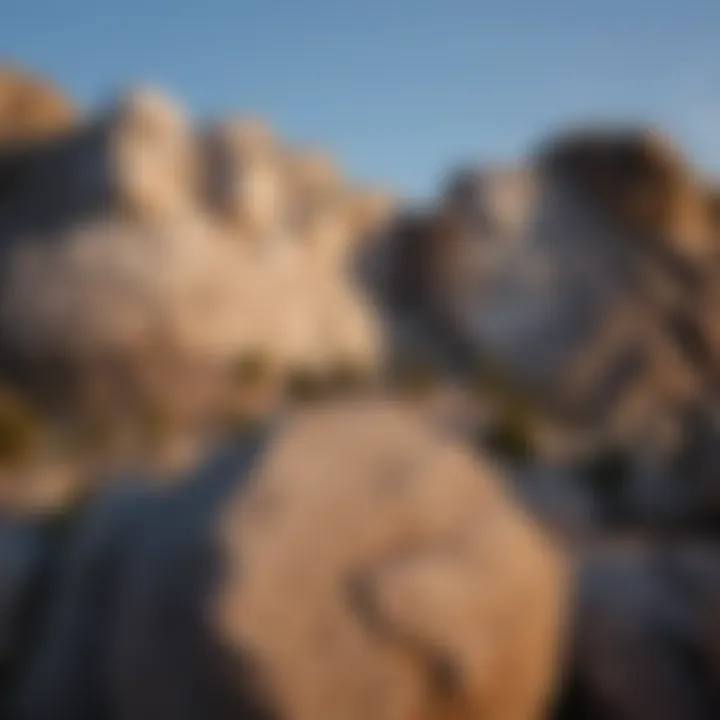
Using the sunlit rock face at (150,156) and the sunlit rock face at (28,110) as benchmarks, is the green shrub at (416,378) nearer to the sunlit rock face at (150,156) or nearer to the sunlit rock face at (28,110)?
the sunlit rock face at (150,156)

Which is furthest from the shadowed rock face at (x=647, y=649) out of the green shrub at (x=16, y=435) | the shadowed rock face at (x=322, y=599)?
the green shrub at (x=16, y=435)

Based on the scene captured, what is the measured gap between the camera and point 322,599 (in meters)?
3.24

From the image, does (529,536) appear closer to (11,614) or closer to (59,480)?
(11,614)

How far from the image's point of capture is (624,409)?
16562 millimetres

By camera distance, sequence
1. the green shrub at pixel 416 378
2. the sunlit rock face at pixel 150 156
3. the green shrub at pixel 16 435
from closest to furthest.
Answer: the green shrub at pixel 16 435 → the green shrub at pixel 416 378 → the sunlit rock face at pixel 150 156

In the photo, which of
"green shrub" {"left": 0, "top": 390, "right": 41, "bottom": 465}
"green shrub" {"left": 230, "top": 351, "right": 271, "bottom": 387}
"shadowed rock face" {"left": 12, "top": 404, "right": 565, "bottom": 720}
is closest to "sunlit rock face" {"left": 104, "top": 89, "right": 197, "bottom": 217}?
"green shrub" {"left": 230, "top": 351, "right": 271, "bottom": 387}

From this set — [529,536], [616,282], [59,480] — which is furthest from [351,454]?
[616,282]

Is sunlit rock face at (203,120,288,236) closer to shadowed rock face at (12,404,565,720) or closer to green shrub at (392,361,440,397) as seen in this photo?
green shrub at (392,361,440,397)

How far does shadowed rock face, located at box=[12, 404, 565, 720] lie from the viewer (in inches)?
123

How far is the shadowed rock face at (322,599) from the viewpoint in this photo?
3121 millimetres

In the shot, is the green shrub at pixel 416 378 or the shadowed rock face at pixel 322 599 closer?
the shadowed rock face at pixel 322 599

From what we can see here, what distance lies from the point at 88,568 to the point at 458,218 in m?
18.0

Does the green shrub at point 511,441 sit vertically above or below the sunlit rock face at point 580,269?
below

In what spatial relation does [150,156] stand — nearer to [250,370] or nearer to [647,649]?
[250,370]
